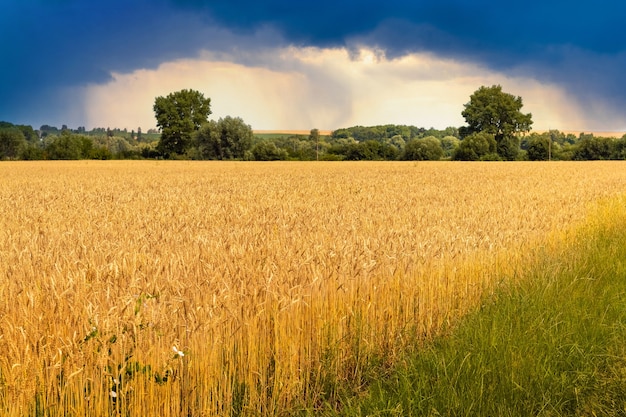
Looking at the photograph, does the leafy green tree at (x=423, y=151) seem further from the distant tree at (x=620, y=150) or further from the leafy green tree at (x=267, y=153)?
the distant tree at (x=620, y=150)

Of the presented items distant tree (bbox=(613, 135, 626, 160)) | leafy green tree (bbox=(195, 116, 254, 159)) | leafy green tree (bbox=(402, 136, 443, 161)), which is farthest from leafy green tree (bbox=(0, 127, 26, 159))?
distant tree (bbox=(613, 135, 626, 160))

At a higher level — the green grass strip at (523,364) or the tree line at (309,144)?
the tree line at (309,144)

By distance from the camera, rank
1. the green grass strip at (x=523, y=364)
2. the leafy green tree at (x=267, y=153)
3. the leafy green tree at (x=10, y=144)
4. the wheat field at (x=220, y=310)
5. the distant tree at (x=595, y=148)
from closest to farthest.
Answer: the wheat field at (x=220, y=310) < the green grass strip at (x=523, y=364) < the leafy green tree at (x=267, y=153) < the distant tree at (x=595, y=148) < the leafy green tree at (x=10, y=144)

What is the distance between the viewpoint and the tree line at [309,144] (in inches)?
3548

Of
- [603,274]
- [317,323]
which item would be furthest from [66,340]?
[603,274]

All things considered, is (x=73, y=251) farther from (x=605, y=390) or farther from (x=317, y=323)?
(x=605, y=390)

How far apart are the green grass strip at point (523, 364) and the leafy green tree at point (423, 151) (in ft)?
291

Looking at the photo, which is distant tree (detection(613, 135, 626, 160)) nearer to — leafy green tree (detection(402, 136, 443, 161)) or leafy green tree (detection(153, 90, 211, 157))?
leafy green tree (detection(402, 136, 443, 161))

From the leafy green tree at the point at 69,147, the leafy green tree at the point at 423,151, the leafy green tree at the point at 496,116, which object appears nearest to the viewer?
the leafy green tree at the point at 69,147

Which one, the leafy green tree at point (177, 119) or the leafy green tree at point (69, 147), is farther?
the leafy green tree at point (177, 119)

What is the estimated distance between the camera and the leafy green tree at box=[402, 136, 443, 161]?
93000 millimetres

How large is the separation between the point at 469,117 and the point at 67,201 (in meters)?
105

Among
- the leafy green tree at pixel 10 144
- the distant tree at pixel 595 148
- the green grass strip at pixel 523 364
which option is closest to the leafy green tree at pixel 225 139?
the leafy green tree at pixel 10 144

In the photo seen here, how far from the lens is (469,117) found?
108 metres
